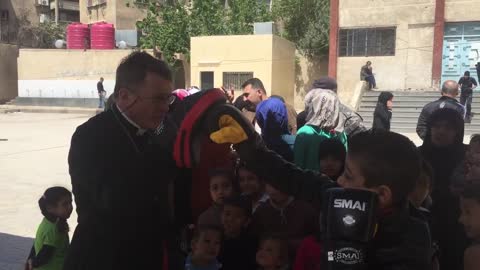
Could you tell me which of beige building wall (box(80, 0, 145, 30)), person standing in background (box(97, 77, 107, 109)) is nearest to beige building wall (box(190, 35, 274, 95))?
person standing in background (box(97, 77, 107, 109))

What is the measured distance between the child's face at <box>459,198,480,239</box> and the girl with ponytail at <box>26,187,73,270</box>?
7.84ft

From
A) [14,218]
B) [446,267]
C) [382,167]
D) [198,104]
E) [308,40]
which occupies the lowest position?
[14,218]

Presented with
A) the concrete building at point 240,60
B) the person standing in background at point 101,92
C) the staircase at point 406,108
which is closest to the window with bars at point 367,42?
the concrete building at point 240,60

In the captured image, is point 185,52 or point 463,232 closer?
point 463,232

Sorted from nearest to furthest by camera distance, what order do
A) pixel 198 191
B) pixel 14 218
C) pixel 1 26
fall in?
1. pixel 198 191
2. pixel 14 218
3. pixel 1 26

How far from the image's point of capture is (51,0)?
127ft

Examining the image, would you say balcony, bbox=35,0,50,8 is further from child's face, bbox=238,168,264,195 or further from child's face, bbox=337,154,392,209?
child's face, bbox=337,154,392,209

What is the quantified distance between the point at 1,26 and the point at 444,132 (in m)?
36.0

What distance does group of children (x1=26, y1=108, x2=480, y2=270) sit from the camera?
225 centimetres

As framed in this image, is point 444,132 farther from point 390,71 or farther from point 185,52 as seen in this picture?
point 185,52

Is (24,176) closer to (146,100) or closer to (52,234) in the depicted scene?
(52,234)

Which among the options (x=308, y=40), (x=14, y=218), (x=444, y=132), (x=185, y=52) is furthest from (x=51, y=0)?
(x=444, y=132)

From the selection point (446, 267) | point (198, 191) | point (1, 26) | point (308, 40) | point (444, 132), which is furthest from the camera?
point (1, 26)

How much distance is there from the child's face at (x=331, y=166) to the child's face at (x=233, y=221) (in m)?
0.71
